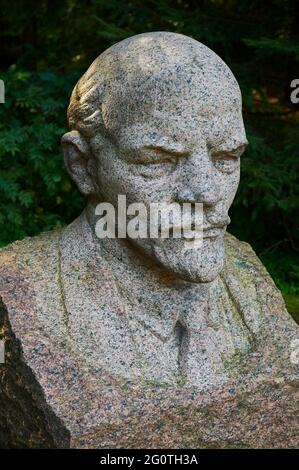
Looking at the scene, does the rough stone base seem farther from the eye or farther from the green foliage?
the green foliage

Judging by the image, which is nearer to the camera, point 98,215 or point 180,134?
point 180,134

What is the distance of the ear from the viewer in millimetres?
3461

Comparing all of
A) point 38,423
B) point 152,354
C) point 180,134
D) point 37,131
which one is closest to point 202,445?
point 152,354

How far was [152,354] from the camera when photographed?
3359 mm

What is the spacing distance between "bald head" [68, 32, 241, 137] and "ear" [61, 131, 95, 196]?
7 cm

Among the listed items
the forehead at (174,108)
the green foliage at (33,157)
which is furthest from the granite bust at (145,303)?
the green foliage at (33,157)

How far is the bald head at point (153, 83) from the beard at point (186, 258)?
0.48m

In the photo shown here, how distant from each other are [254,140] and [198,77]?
2160 mm

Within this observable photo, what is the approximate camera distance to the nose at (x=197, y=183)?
318 cm

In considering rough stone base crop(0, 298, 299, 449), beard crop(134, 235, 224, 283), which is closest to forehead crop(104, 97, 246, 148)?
beard crop(134, 235, 224, 283)

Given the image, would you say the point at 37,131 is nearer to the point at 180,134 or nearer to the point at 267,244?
the point at 267,244

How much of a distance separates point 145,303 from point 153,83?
2.85 feet

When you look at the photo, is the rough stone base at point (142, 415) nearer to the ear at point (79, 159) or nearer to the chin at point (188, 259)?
the chin at point (188, 259)

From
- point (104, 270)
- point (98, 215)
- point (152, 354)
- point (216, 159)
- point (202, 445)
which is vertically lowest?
point (202, 445)
